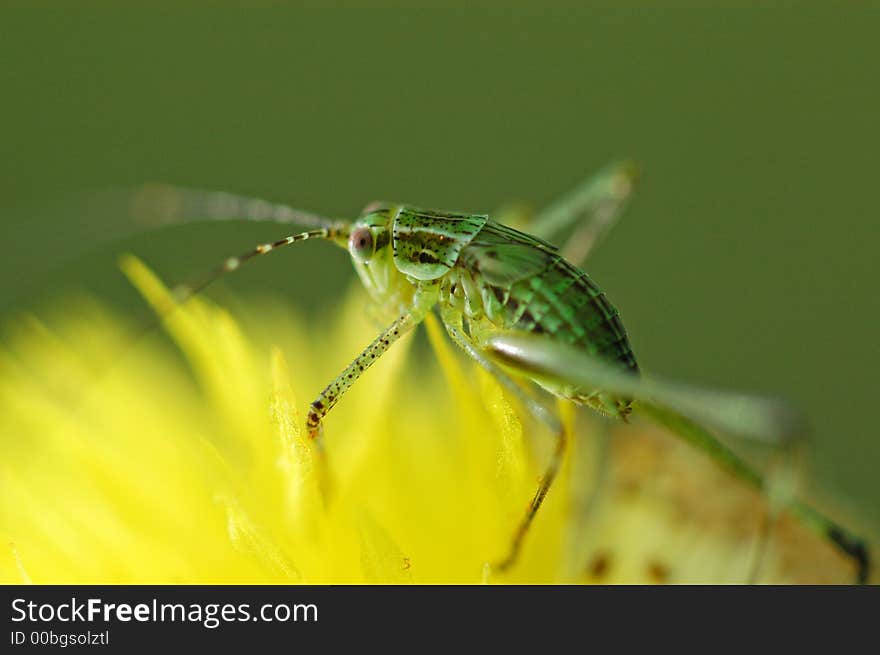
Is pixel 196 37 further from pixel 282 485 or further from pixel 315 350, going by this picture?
pixel 282 485

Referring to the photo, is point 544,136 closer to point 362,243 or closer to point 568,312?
point 362,243

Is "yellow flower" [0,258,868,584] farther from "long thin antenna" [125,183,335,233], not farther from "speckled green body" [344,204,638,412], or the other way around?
"long thin antenna" [125,183,335,233]

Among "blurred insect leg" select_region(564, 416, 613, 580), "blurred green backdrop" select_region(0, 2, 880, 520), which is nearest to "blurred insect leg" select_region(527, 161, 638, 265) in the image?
"blurred insect leg" select_region(564, 416, 613, 580)

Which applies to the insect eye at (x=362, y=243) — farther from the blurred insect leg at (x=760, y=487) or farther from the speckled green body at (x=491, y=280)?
the blurred insect leg at (x=760, y=487)

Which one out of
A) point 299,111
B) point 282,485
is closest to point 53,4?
point 299,111

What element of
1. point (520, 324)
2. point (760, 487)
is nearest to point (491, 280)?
point (520, 324)

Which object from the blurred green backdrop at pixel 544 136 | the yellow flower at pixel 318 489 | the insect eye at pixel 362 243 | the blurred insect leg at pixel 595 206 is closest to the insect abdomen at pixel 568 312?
the yellow flower at pixel 318 489
